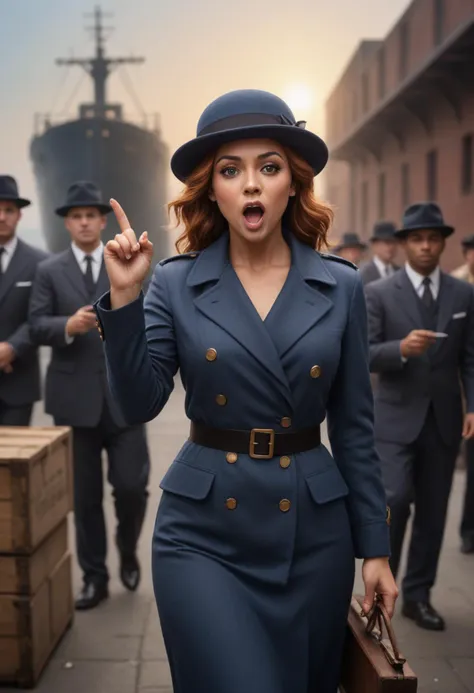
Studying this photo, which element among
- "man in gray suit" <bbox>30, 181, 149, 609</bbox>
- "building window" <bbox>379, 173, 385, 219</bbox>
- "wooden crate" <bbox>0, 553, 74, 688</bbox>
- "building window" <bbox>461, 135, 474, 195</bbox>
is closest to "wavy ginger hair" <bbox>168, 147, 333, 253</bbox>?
"wooden crate" <bbox>0, 553, 74, 688</bbox>

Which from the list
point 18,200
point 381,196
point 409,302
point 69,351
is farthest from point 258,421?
point 381,196

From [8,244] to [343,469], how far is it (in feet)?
12.8

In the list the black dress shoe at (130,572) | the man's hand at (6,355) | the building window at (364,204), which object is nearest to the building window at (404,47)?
the building window at (364,204)

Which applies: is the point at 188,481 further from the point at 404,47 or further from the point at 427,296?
the point at 404,47

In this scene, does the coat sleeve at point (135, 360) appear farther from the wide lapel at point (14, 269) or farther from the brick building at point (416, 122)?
the brick building at point (416, 122)

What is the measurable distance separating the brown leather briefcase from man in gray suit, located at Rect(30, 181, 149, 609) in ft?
9.44

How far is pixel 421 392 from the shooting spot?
5.11m

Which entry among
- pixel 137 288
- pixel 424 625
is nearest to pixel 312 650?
pixel 137 288

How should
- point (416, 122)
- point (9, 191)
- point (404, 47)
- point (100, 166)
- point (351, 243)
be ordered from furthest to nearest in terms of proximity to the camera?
point (100, 166), point (404, 47), point (416, 122), point (351, 243), point (9, 191)

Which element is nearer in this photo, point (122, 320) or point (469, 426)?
point (122, 320)

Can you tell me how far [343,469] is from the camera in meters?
2.66

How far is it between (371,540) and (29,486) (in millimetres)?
1988

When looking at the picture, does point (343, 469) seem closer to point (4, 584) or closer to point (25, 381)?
point (4, 584)

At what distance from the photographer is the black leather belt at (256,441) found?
8.18ft
